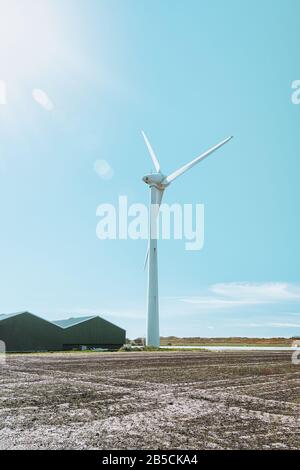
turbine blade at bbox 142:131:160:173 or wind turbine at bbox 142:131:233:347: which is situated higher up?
turbine blade at bbox 142:131:160:173

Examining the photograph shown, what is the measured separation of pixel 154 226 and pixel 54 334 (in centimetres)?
2116

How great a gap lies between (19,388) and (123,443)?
899 centimetres

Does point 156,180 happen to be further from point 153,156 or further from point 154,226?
point 154,226

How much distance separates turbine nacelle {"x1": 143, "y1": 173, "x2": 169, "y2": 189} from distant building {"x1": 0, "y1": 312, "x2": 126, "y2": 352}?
2237 centimetres

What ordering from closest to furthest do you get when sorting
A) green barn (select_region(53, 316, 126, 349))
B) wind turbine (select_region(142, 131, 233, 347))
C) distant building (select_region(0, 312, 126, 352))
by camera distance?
distant building (select_region(0, 312, 126, 352))
wind turbine (select_region(142, 131, 233, 347))
green barn (select_region(53, 316, 126, 349))

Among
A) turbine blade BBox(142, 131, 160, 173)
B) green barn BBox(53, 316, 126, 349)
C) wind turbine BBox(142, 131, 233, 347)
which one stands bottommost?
green barn BBox(53, 316, 126, 349)

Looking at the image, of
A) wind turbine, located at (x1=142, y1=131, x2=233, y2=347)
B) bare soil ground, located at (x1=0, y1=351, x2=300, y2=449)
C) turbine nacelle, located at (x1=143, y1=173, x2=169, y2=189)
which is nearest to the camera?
bare soil ground, located at (x1=0, y1=351, x2=300, y2=449)

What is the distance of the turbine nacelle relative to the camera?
64.6m

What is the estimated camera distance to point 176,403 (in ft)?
40.3

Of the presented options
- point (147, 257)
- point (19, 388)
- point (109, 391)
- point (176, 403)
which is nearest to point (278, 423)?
point (176, 403)

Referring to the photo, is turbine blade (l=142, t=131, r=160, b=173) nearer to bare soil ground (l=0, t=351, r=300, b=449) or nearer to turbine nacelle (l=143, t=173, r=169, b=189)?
turbine nacelle (l=143, t=173, r=169, b=189)

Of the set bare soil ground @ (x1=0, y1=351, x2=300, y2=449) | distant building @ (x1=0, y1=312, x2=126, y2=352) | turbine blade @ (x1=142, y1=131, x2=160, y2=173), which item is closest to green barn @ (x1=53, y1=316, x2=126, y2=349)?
distant building @ (x1=0, y1=312, x2=126, y2=352)

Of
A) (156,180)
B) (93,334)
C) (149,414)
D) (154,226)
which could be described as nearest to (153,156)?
(156,180)
